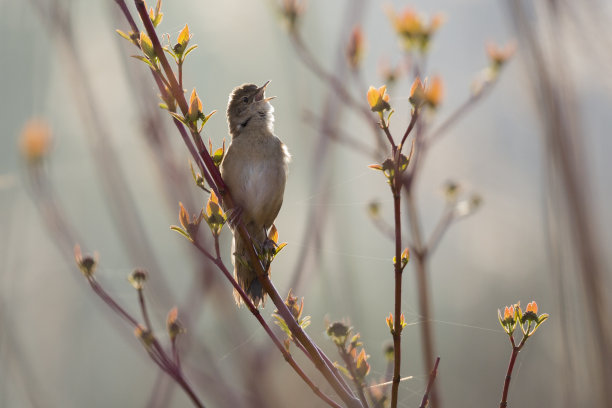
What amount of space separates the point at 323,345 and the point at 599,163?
14.4ft

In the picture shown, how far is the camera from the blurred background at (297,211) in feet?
7.38

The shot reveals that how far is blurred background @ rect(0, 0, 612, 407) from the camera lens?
225cm

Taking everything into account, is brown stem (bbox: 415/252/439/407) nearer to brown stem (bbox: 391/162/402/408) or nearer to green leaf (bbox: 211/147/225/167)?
brown stem (bbox: 391/162/402/408)

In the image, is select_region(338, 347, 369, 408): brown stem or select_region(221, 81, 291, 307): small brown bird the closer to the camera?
select_region(338, 347, 369, 408): brown stem

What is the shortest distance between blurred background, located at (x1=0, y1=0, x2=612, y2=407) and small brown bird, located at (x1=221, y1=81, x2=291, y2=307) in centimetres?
17

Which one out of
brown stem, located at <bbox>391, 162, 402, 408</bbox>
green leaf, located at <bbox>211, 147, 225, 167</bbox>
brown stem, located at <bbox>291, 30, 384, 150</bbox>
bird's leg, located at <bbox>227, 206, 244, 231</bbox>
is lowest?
Answer: brown stem, located at <bbox>391, 162, 402, 408</bbox>

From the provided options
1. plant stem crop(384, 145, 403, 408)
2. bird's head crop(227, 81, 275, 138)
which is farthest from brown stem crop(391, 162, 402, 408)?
bird's head crop(227, 81, 275, 138)

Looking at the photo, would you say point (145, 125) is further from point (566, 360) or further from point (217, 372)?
point (566, 360)

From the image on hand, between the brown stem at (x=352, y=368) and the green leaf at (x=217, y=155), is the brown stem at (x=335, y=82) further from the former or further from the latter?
the brown stem at (x=352, y=368)

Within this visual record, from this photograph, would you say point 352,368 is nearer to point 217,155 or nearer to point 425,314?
point 425,314

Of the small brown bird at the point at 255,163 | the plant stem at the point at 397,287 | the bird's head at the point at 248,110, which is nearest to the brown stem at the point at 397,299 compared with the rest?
the plant stem at the point at 397,287

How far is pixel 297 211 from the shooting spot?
6215 millimetres

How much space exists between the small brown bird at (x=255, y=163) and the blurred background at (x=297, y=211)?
6.8 inches

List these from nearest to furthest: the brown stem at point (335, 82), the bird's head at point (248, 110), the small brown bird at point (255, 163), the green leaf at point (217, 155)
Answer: the green leaf at point (217, 155), the brown stem at point (335, 82), the small brown bird at point (255, 163), the bird's head at point (248, 110)
